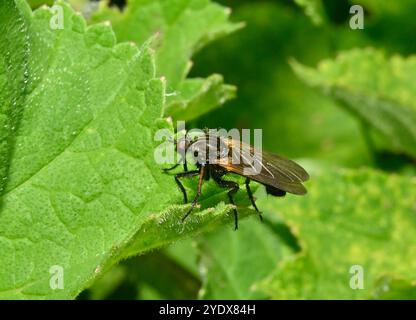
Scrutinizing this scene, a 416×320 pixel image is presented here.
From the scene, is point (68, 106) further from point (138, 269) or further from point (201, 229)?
point (138, 269)

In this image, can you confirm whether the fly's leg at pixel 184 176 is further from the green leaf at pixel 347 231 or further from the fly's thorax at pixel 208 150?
the green leaf at pixel 347 231

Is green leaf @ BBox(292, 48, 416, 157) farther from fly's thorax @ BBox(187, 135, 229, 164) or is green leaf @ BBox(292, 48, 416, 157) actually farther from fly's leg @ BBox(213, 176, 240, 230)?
fly's leg @ BBox(213, 176, 240, 230)

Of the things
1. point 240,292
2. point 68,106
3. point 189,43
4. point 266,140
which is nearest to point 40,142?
point 68,106

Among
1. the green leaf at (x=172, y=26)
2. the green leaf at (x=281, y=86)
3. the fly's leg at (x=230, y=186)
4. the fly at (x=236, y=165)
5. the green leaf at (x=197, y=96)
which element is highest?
the green leaf at (x=281, y=86)

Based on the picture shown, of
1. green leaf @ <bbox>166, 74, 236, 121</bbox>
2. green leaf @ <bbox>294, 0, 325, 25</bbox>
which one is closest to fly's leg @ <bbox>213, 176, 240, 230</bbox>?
green leaf @ <bbox>166, 74, 236, 121</bbox>

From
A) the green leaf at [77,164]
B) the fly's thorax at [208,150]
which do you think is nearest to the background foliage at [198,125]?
the green leaf at [77,164]
